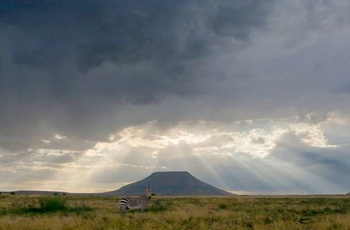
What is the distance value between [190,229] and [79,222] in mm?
6343

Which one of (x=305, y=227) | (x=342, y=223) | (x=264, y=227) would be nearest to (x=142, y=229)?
(x=264, y=227)

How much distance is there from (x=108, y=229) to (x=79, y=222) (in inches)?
127

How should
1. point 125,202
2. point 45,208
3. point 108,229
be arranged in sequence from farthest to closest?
1. point 45,208
2. point 125,202
3. point 108,229

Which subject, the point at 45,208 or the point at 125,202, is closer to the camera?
the point at 125,202

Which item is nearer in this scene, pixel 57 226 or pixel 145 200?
pixel 57 226

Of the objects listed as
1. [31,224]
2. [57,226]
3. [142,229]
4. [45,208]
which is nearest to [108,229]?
[142,229]

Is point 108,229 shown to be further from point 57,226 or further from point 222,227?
point 222,227

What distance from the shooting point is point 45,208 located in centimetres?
3772

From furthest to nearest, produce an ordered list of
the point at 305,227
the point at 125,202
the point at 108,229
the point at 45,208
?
the point at 45,208, the point at 125,202, the point at 305,227, the point at 108,229

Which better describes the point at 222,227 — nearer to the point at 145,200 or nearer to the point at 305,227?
the point at 305,227

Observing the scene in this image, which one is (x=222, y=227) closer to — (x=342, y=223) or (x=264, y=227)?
(x=264, y=227)

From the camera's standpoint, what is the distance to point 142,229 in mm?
20547

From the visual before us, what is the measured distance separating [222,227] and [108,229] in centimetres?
572

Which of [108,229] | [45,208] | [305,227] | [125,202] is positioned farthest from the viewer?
[45,208]
